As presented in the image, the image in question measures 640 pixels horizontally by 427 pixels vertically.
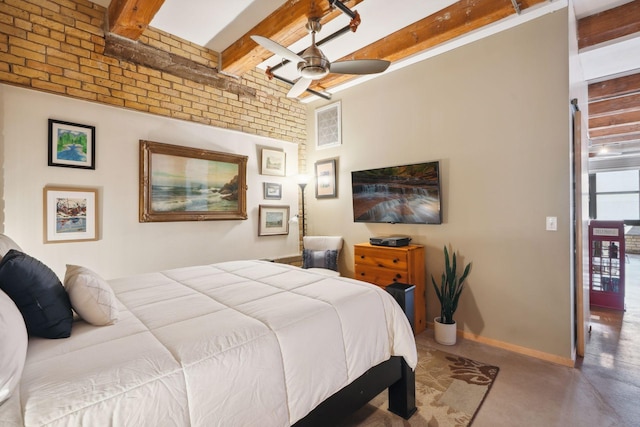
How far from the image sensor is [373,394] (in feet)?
5.61

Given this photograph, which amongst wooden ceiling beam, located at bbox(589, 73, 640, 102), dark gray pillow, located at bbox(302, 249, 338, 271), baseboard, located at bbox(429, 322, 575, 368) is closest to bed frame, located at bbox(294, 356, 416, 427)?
baseboard, located at bbox(429, 322, 575, 368)

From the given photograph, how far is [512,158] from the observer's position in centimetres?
283

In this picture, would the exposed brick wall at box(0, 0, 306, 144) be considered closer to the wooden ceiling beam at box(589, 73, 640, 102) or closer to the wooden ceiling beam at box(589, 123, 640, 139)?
the wooden ceiling beam at box(589, 73, 640, 102)

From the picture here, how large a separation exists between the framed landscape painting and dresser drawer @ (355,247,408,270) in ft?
5.05

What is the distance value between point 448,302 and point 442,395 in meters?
1.03

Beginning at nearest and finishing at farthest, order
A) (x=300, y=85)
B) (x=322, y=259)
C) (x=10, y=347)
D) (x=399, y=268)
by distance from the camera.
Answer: (x=10, y=347), (x=300, y=85), (x=399, y=268), (x=322, y=259)

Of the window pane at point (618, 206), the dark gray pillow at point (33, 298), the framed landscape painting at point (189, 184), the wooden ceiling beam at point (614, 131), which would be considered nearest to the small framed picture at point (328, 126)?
the framed landscape painting at point (189, 184)

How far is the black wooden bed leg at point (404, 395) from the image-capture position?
1.89 m

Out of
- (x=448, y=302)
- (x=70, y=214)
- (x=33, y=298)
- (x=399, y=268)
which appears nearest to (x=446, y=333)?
(x=448, y=302)

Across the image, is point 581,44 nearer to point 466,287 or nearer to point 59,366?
point 466,287

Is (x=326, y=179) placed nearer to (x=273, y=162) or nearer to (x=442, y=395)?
(x=273, y=162)

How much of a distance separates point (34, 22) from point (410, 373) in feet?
13.0

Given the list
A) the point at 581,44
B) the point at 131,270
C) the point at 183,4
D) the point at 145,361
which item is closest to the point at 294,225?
the point at 131,270

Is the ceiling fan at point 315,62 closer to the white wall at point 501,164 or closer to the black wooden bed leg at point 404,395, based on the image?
the white wall at point 501,164
